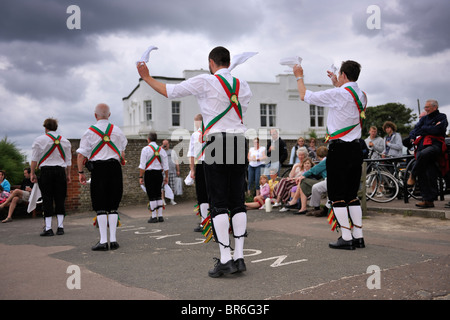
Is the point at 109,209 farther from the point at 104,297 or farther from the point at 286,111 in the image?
the point at 286,111

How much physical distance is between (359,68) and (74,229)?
6511 mm

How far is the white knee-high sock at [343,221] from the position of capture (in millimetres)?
5070

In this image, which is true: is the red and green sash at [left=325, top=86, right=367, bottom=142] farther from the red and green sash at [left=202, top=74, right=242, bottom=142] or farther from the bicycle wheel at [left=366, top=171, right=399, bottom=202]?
the bicycle wheel at [left=366, top=171, right=399, bottom=202]

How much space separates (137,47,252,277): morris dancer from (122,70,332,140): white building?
1078 inches

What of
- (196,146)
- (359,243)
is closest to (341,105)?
(359,243)

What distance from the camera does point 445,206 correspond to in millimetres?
8086

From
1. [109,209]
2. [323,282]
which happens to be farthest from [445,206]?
[109,209]

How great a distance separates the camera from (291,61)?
5031 mm

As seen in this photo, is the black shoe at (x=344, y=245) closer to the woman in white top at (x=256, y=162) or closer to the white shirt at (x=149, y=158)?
the white shirt at (x=149, y=158)

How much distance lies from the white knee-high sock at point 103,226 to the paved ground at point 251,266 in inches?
12.3

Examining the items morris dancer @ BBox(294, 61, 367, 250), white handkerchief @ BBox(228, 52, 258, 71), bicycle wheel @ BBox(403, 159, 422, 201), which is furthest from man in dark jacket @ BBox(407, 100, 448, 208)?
white handkerchief @ BBox(228, 52, 258, 71)

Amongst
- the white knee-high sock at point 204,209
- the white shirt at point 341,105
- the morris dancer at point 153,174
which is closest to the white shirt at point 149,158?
the morris dancer at point 153,174

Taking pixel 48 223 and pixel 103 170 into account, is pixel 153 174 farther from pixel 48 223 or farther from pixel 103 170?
pixel 103 170

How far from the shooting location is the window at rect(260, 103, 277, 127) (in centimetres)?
3400
